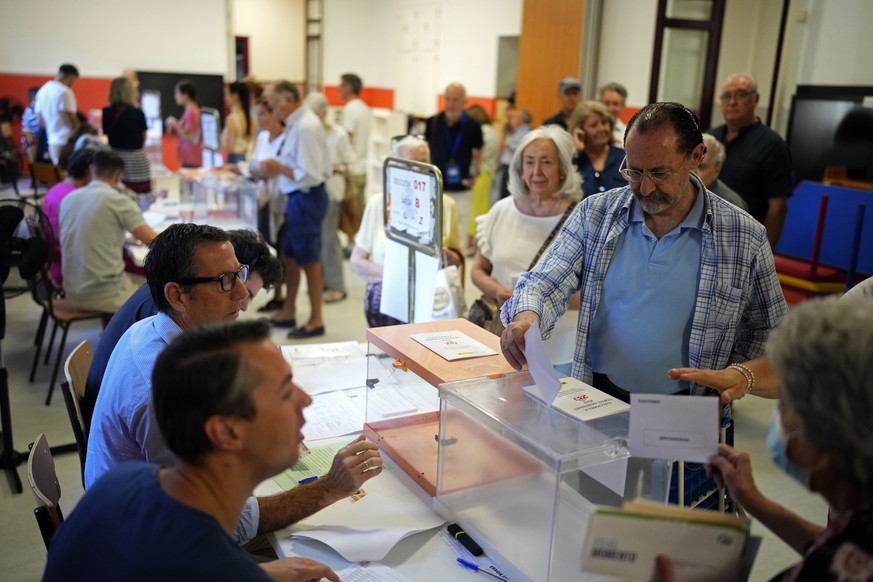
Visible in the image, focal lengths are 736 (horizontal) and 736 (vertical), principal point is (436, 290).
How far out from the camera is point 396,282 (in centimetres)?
308

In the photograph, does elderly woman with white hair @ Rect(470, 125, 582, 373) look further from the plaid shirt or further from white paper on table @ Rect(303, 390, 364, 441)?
the plaid shirt

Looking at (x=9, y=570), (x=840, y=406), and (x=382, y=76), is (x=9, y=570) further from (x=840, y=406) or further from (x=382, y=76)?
(x=382, y=76)

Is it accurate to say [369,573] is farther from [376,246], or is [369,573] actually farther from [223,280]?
[376,246]

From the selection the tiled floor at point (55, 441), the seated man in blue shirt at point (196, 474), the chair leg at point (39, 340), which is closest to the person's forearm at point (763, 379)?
the seated man in blue shirt at point (196, 474)

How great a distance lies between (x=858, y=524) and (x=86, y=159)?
4.28 meters

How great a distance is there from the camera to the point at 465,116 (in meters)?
6.73

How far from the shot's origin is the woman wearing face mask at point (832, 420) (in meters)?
0.85

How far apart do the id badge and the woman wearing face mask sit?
582 cm

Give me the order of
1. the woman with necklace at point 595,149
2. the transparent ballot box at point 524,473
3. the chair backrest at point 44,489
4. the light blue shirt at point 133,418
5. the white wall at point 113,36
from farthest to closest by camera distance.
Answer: the white wall at point 113,36 < the woman with necklace at point 595,149 < the light blue shirt at point 133,418 < the chair backrest at point 44,489 < the transparent ballot box at point 524,473

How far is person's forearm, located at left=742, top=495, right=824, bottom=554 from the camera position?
115 centimetres

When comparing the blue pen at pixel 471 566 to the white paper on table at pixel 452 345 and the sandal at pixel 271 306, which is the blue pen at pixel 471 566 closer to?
the white paper on table at pixel 452 345

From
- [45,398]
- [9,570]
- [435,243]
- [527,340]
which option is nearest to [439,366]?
[527,340]

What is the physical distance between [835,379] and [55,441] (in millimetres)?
3653

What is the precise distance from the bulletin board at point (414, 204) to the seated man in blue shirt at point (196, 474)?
1.54 metres
